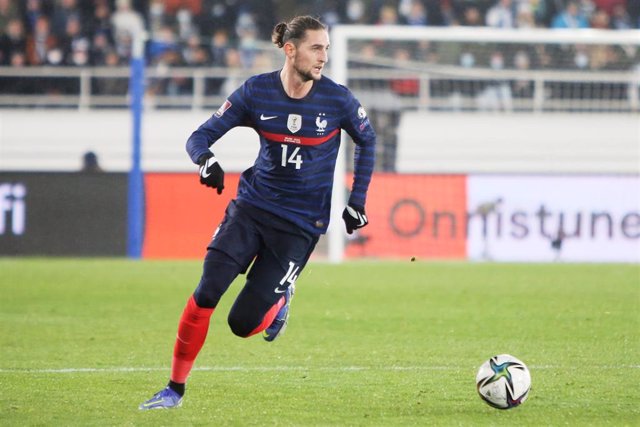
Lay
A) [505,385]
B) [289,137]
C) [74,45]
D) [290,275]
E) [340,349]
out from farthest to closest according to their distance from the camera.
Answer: [74,45]
[340,349]
[290,275]
[289,137]
[505,385]

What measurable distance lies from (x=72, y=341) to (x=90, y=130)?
11.8m

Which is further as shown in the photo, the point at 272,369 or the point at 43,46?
the point at 43,46

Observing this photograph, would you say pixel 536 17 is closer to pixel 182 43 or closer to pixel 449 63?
pixel 449 63

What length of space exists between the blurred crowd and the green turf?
6433mm

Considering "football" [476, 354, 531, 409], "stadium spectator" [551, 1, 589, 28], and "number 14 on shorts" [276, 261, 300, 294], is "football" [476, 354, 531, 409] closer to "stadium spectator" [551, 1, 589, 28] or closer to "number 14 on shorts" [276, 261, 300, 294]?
"number 14 on shorts" [276, 261, 300, 294]

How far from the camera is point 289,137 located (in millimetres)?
7004

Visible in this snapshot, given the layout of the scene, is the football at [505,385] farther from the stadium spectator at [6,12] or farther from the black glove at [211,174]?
the stadium spectator at [6,12]

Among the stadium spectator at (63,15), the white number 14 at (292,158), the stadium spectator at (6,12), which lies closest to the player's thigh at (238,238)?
the white number 14 at (292,158)

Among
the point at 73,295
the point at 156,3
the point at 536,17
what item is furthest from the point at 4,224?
the point at 536,17

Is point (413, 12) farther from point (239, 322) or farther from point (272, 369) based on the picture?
point (239, 322)

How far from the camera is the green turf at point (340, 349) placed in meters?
6.61

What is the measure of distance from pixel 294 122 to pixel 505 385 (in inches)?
73.5

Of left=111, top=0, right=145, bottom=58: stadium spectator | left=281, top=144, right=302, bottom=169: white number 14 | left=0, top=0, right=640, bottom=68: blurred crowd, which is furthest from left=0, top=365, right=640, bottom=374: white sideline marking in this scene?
left=111, top=0, right=145, bottom=58: stadium spectator

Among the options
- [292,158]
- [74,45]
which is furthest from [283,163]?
[74,45]
